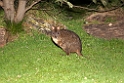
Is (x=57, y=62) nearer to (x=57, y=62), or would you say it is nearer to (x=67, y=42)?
(x=57, y=62)

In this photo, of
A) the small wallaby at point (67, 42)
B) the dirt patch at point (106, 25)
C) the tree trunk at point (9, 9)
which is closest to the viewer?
the small wallaby at point (67, 42)

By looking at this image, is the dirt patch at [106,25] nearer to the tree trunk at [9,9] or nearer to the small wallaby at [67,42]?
the small wallaby at [67,42]

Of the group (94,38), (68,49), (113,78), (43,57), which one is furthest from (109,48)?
(113,78)

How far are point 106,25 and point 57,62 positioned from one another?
14.5 ft

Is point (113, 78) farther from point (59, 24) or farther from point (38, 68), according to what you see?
point (59, 24)

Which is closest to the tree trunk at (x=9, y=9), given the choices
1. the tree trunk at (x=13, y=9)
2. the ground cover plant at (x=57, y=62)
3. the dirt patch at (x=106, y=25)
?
the tree trunk at (x=13, y=9)

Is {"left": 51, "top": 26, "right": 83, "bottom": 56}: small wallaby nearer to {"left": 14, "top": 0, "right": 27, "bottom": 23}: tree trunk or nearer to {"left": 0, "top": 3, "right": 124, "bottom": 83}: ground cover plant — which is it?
{"left": 0, "top": 3, "right": 124, "bottom": 83}: ground cover plant

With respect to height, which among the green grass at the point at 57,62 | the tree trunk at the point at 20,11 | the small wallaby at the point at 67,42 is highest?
the tree trunk at the point at 20,11

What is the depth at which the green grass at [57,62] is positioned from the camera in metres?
8.67

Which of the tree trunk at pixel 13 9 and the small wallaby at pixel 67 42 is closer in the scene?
the small wallaby at pixel 67 42

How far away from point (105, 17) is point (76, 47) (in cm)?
413

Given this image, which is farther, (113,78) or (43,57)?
(43,57)

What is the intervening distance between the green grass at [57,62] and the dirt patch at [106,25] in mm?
581

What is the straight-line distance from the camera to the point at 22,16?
480 inches
